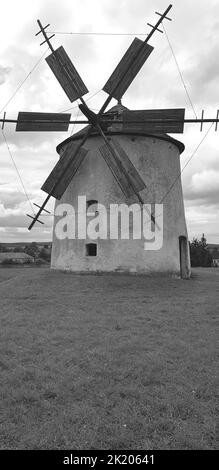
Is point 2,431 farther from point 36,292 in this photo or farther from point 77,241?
point 77,241

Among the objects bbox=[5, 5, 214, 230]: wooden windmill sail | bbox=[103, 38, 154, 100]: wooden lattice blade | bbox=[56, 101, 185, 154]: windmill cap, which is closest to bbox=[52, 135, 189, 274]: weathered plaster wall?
bbox=[56, 101, 185, 154]: windmill cap

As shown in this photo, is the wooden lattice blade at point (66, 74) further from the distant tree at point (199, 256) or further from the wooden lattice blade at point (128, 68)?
the distant tree at point (199, 256)

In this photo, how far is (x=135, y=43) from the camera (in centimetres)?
1266

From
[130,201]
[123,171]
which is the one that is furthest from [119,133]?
[130,201]

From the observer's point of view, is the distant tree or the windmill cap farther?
the distant tree

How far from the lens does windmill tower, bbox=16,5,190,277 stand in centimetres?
1272

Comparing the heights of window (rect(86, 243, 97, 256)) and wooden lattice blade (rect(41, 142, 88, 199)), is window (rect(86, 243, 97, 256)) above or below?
below

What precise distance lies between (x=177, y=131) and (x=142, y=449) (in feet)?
35.0

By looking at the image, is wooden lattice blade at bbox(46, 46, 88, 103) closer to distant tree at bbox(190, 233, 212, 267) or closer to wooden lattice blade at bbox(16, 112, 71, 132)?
wooden lattice blade at bbox(16, 112, 71, 132)

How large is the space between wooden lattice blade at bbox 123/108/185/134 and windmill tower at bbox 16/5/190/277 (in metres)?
0.03

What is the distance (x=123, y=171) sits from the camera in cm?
1259
